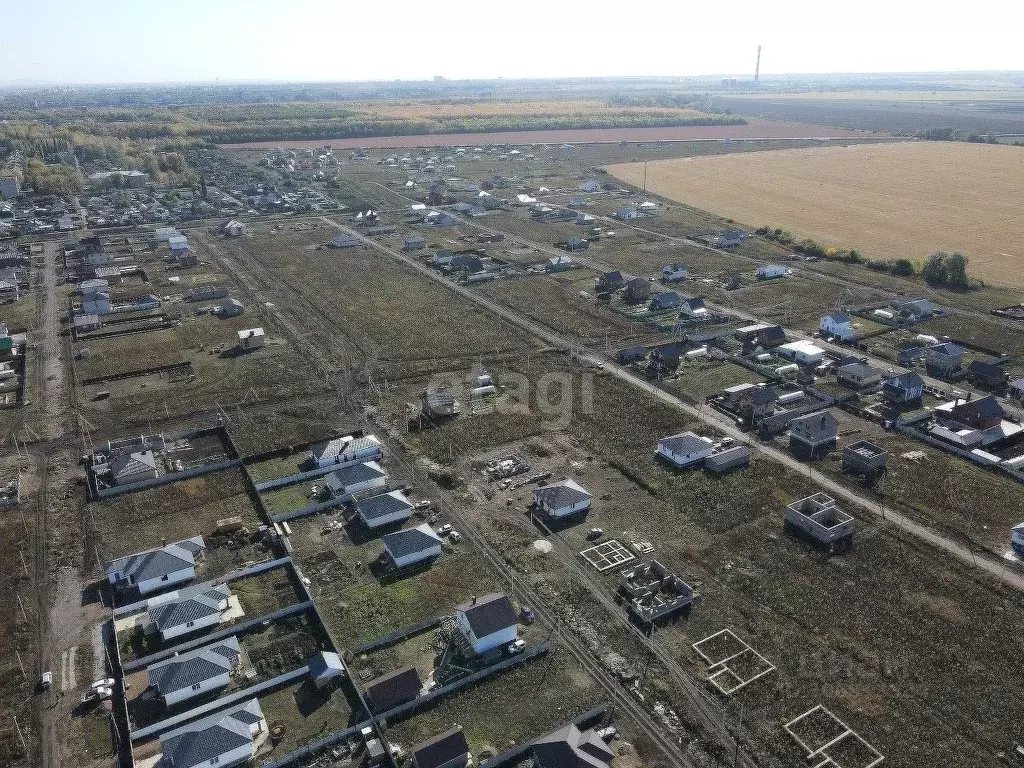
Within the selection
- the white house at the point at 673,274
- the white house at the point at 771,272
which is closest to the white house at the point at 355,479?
the white house at the point at 673,274

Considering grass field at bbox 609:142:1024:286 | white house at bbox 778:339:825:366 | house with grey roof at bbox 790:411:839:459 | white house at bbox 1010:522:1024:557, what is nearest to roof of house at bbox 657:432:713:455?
house with grey roof at bbox 790:411:839:459

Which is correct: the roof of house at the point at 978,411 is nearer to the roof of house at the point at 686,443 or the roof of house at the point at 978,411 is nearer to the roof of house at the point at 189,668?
the roof of house at the point at 686,443

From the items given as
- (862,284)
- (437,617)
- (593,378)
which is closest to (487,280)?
(593,378)

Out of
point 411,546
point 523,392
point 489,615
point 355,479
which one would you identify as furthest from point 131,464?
point 523,392

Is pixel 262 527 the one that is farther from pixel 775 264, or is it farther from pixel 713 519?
pixel 775 264

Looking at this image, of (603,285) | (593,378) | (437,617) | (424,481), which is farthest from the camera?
(603,285)

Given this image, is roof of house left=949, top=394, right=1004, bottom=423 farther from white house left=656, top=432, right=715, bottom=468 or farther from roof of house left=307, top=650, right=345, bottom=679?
roof of house left=307, top=650, right=345, bottom=679
